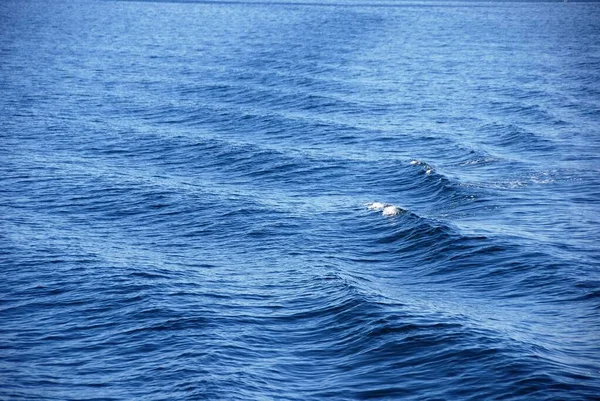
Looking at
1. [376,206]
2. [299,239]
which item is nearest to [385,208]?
[376,206]

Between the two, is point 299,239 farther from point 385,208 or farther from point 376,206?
point 376,206

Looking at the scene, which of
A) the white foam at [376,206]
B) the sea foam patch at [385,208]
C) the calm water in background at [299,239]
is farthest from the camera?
the white foam at [376,206]

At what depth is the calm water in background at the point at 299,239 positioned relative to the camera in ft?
134

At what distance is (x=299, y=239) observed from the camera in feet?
196

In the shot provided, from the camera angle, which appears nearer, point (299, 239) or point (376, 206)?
point (299, 239)

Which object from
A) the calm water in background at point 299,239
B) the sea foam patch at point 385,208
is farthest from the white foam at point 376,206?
A: the calm water in background at point 299,239

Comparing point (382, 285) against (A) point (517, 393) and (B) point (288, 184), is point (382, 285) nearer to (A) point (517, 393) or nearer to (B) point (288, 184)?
(A) point (517, 393)

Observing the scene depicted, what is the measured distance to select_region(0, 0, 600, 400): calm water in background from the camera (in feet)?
134

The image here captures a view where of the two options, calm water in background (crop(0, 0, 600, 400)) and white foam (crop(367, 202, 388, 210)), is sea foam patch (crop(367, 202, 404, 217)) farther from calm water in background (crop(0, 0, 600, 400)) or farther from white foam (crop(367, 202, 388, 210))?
calm water in background (crop(0, 0, 600, 400))

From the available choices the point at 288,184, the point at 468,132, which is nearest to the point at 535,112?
the point at 468,132

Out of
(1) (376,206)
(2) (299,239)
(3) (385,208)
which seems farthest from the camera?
(1) (376,206)

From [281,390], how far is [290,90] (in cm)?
8032

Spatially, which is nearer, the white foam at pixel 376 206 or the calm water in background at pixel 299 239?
the calm water in background at pixel 299 239

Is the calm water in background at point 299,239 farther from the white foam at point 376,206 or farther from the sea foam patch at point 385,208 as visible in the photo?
the white foam at point 376,206
